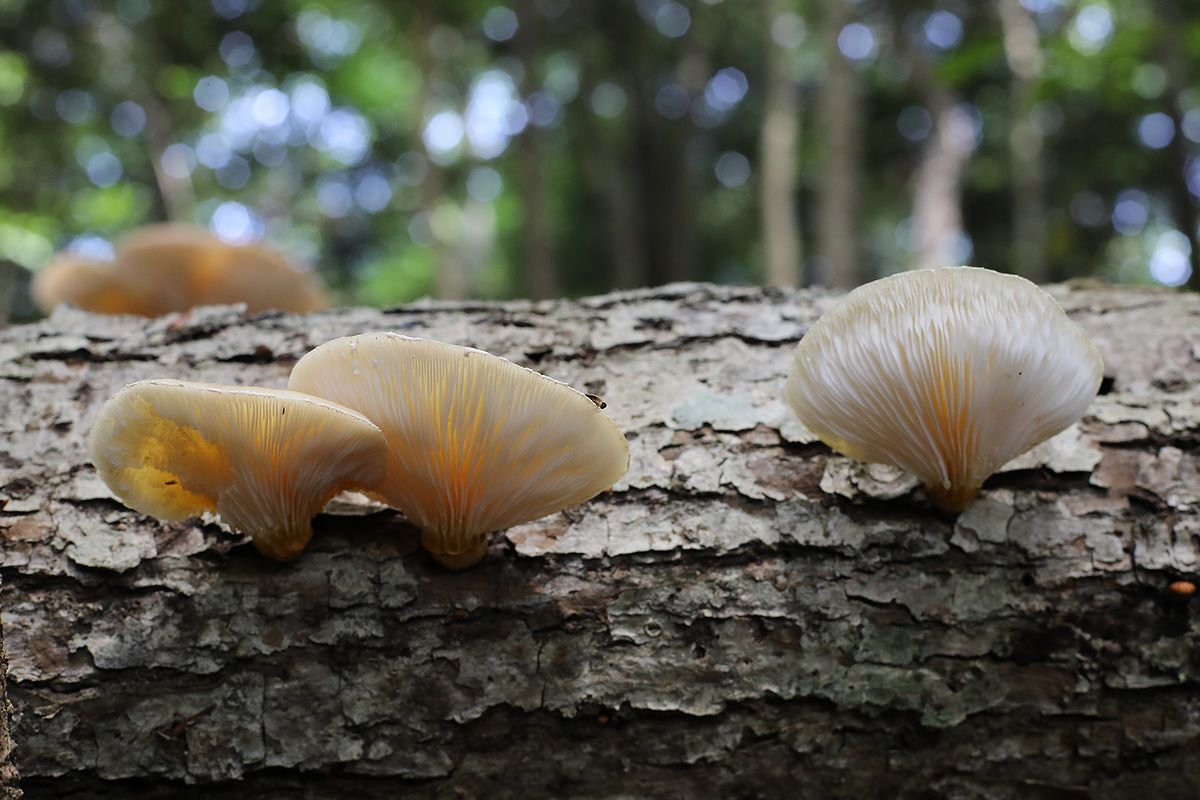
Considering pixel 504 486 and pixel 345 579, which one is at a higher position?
pixel 504 486

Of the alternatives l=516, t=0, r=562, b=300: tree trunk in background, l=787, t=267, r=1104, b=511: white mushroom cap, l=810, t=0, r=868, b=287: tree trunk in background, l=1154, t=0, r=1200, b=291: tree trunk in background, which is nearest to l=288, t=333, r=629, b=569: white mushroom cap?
l=787, t=267, r=1104, b=511: white mushroom cap

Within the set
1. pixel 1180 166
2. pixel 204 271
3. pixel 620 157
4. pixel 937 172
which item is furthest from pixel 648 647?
pixel 620 157

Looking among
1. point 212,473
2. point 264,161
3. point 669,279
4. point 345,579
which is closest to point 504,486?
point 345,579

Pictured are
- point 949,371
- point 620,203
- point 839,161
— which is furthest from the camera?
point 620,203

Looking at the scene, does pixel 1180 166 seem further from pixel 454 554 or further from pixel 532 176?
pixel 532 176

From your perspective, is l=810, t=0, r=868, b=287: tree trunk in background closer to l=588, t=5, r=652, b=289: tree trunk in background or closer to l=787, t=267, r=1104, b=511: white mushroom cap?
l=588, t=5, r=652, b=289: tree trunk in background

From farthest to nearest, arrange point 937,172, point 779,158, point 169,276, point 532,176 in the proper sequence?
point 937,172, point 779,158, point 532,176, point 169,276

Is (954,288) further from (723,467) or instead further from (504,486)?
(504,486)
